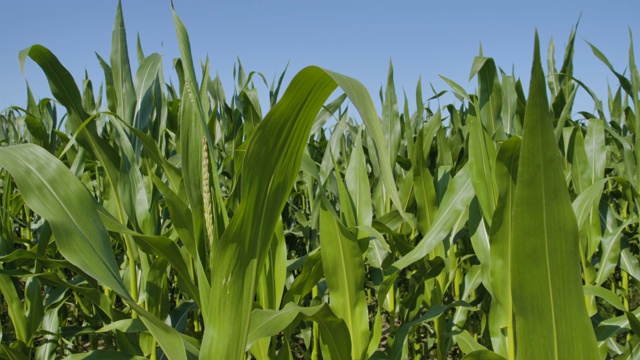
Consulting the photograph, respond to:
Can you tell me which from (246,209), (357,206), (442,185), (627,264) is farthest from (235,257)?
(627,264)

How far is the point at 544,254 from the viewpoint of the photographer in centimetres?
56

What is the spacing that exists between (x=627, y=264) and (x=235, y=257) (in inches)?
71.0

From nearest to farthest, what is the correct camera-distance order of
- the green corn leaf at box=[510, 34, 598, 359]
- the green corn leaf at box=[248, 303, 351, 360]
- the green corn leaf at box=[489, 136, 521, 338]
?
1. the green corn leaf at box=[510, 34, 598, 359]
2. the green corn leaf at box=[248, 303, 351, 360]
3. the green corn leaf at box=[489, 136, 521, 338]

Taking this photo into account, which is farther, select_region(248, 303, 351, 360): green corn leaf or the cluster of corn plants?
select_region(248, 303, 351, 360): green corn leaf

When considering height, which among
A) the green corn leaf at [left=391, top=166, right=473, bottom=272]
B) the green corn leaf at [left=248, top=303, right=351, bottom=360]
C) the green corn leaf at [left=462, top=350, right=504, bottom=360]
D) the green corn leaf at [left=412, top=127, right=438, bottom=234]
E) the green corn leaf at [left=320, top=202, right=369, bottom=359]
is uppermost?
the green corn leaf at [left=412, top=127, right=438, bottom=234]

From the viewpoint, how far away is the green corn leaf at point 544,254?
1.65 ft

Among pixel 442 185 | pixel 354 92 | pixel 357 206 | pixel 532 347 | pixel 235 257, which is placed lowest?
pixel 532 347

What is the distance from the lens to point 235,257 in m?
0.71

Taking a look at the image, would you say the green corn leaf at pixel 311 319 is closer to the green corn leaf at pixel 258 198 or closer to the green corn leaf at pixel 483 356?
the green corn leaf at pixel 258 198

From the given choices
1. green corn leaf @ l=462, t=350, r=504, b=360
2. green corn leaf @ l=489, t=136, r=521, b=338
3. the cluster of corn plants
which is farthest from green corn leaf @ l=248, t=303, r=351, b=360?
green corn leaf @ l=489, t=136, r=521, b=338

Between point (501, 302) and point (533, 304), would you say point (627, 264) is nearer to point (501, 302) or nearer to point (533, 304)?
point (501, 302)

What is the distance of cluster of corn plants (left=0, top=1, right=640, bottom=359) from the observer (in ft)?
1.90

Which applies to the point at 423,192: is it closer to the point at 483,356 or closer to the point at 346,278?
the point at 346,278

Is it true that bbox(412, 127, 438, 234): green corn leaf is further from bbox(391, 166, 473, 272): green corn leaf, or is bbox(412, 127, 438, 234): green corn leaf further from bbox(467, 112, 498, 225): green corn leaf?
bbox(467, 112, 498, 225): green corn leaf
